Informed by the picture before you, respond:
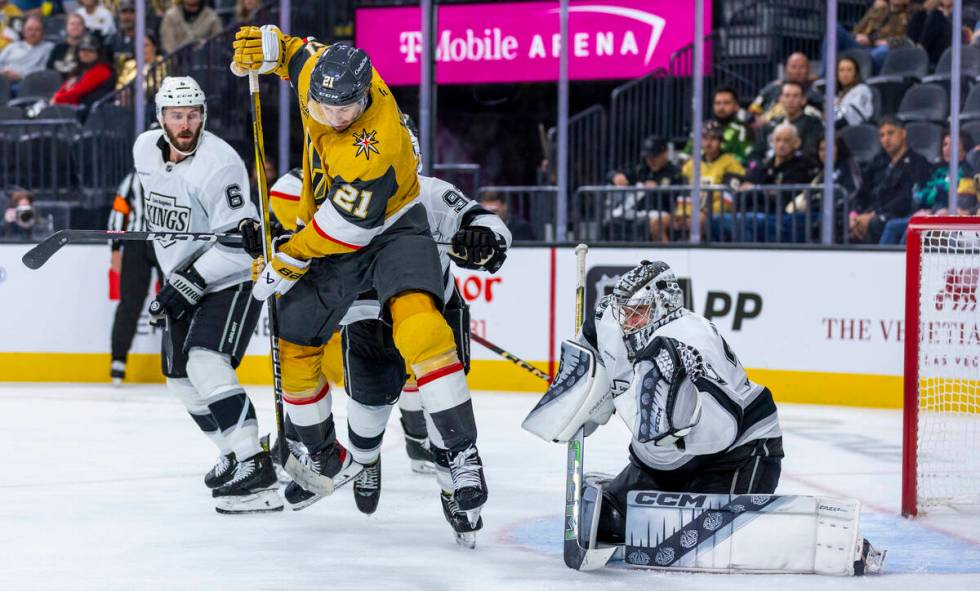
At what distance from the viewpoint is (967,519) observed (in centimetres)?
363

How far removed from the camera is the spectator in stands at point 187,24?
8.45 meters

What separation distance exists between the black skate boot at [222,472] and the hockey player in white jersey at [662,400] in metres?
1.06

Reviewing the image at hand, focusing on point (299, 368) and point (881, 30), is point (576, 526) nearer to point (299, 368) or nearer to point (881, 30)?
point (299, 368)

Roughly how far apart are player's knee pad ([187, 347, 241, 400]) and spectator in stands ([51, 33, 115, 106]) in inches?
205

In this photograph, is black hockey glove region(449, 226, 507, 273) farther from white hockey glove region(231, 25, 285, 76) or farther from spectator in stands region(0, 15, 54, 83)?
spectator in stands region(0, 15, 54, 83)

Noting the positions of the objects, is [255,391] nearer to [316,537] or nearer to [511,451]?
[511,451]

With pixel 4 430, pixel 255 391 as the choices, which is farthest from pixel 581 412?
pixel 255 391

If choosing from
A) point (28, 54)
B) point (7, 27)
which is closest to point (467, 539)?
point (28, 54)

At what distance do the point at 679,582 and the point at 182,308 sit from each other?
1.48 metres

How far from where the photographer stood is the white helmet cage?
2.87 meters

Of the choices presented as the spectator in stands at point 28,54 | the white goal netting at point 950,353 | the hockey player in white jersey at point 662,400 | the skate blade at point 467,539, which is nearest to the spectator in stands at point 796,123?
the white goal netting at point 950,353

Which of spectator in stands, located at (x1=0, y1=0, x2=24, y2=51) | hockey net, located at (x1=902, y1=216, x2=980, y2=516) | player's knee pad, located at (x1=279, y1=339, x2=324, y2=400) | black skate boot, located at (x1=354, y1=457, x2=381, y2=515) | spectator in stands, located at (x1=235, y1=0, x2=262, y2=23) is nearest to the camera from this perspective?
player's knee pad, located at (x1=279, y1=339, x2=324, y2=400)

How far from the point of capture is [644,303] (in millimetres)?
2865

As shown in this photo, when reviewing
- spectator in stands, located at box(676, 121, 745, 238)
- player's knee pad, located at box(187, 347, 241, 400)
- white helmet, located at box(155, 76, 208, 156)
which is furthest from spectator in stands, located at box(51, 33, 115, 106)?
player's knee pad, located at box(187, 347, 241, 400)
